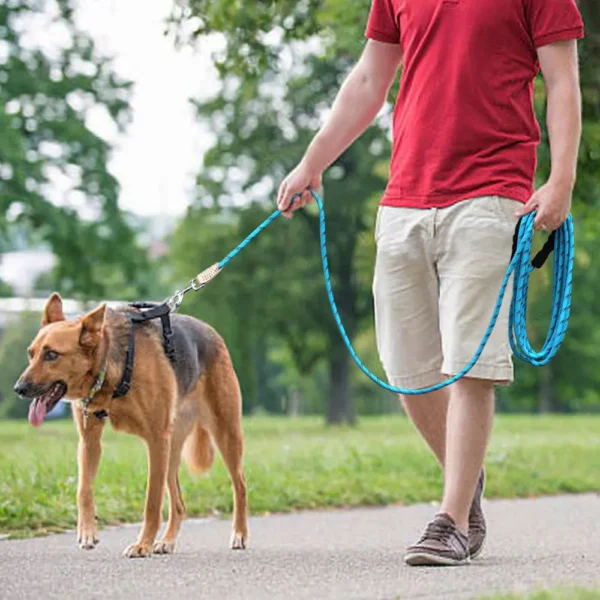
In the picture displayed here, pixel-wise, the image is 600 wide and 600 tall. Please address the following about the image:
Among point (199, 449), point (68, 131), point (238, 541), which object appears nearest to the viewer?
point (238, 541)

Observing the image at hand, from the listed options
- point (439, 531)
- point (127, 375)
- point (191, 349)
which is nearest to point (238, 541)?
point (191, 349)

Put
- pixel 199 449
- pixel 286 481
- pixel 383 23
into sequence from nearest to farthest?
pixel 383 23 → pixel 199 449 → pixel 286 481

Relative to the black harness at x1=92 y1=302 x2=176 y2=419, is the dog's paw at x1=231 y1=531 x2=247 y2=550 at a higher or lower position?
lower

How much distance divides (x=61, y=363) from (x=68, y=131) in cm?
2367

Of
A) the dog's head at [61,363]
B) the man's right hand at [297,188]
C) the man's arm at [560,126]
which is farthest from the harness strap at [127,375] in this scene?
the man's arm at [560,126]

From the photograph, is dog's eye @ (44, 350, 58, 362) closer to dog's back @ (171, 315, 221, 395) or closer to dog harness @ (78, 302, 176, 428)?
dog harness @ (78, 302, 176, 428)

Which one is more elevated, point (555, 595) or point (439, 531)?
point (555, 595)

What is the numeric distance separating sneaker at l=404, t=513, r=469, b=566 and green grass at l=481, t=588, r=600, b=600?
43.8 inches

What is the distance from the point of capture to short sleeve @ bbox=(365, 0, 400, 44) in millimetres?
5918

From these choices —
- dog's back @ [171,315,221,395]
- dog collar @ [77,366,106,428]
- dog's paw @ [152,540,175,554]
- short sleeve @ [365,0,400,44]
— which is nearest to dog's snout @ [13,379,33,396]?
dog collar @ [77,366,106,428]

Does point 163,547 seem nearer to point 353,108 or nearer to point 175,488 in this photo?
point 175,488

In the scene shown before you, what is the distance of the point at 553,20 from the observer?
5.43 metres

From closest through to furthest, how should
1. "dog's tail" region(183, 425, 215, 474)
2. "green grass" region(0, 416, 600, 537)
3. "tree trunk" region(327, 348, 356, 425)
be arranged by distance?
"dog's tail" region(183, 425, 215, 474)
"green grass" region(0, 416, 600, 537)
"tree trunk" region(327, 348, 356, 425)

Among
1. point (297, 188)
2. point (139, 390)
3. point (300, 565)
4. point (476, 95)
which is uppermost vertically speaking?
point (476, 95)
